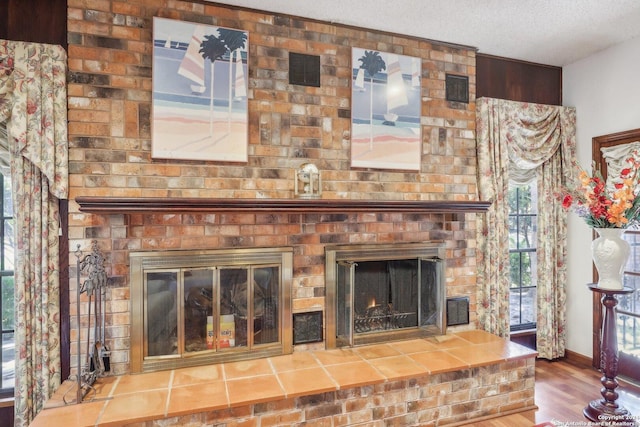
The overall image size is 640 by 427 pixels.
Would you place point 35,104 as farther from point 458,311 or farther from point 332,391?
point 458,311

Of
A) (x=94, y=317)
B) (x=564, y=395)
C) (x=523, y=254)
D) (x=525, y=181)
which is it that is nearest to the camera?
(x=94, y=317)

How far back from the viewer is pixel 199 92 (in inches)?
98.3

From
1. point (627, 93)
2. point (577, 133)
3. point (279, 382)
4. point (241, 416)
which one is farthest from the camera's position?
point (577, 133)

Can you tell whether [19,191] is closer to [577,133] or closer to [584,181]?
[584,181]

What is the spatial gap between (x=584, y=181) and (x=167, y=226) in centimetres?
281

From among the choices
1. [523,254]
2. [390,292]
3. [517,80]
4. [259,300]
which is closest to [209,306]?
[259,300]

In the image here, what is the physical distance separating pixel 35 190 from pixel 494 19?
10.8 feet

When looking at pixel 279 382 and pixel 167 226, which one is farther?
pixel 167 226

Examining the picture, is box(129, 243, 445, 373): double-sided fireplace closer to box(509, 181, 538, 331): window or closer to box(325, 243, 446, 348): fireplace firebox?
box(325, 243, 446, 348): fireplace firebox

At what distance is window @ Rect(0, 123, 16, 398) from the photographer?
2457 mm

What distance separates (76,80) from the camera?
2303 mm

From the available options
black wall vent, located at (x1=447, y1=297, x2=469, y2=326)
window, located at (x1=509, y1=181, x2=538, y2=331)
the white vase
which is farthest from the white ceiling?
black wall vent, located at (x1=447, y1=297, x2=469, y2=326)

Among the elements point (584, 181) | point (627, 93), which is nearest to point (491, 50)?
point (627, 93)

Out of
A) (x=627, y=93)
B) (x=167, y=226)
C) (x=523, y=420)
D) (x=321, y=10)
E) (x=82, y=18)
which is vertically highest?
(x=321, y=10)
